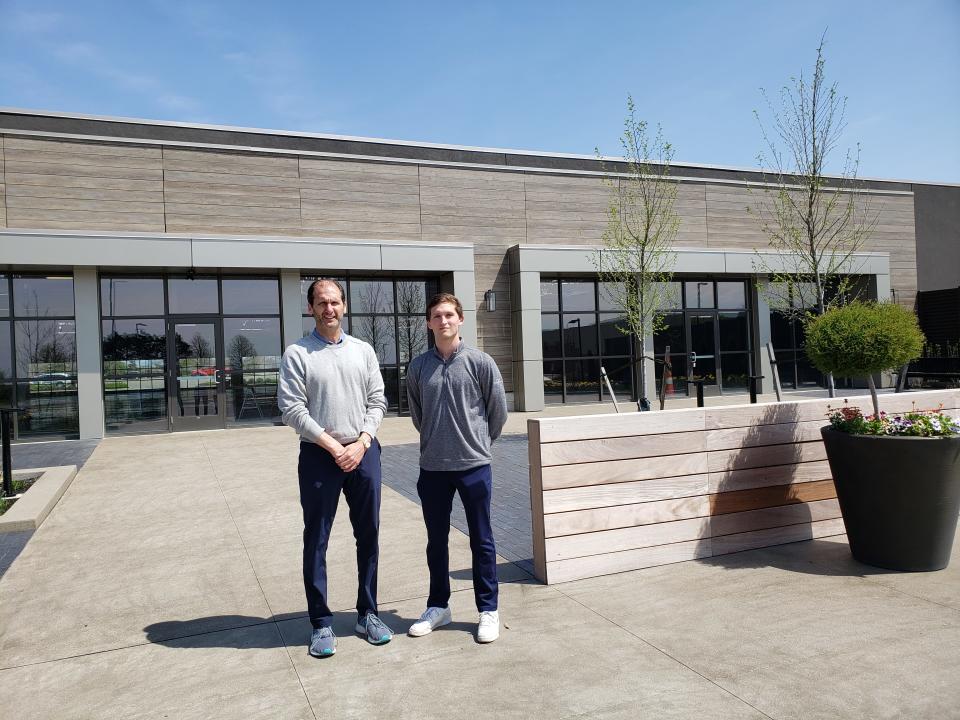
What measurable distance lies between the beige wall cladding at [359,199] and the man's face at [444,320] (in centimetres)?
1149

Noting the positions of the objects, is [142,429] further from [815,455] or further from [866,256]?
[866,256]

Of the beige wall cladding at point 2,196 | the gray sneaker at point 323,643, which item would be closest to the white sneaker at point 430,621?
the gray sneaker at point 323,643

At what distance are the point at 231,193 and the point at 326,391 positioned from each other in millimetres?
11724

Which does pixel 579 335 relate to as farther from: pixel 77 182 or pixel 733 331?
pixel 77 182

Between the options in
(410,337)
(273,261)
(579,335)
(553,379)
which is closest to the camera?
(273,261)

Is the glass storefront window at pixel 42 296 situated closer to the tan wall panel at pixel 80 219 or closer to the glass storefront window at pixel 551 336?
the tan wall panel at pixel 80 219

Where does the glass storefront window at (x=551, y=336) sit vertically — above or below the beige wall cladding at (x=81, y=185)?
below

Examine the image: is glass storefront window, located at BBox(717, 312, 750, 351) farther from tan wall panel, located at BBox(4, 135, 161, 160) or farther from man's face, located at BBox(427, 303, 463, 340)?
man's face, located at BBox(427, 303, 463, 340)

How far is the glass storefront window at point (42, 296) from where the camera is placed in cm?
1268

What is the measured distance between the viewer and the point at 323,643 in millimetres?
3207

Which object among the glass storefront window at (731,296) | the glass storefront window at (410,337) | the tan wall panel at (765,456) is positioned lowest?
the tan wall panel at (765,456)

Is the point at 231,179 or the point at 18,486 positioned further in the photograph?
the point at 231,179

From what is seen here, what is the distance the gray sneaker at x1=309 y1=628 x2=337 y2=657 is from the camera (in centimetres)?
318

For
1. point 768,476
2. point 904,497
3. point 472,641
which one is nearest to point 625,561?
point 768,476
